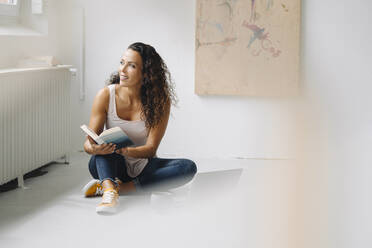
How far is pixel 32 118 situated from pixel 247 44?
1.34 m

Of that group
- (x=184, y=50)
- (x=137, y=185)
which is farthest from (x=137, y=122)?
(x=184, y=50)

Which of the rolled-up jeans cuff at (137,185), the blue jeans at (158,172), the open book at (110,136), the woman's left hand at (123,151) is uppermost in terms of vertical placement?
the open book at (110,136)

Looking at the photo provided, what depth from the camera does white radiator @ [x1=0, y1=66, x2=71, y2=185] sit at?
6.40 feet

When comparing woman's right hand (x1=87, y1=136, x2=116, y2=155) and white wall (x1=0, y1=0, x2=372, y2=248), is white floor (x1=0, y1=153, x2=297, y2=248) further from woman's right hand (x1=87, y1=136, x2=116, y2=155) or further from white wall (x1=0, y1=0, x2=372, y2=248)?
white wall (x1=0, y1=0, x2=372, y2=248)

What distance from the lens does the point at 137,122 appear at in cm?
180

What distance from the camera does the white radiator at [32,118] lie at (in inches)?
76.9

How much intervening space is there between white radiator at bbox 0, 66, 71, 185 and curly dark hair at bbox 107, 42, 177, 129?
1.99 ft

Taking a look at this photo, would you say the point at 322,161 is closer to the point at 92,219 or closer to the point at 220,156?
the point at 92,219

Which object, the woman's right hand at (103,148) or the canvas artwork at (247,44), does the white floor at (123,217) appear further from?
the canvas artwork at (247,44)

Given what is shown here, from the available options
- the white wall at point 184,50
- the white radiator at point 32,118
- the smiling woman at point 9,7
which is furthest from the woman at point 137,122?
the smiling woman at point 9,7

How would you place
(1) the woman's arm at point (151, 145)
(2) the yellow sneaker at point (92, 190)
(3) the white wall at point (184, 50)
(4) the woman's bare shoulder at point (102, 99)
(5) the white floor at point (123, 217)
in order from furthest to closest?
(3) the white wall at point (184, 50), (2) the yellow sneaker at point (92, 190), (4) the woman's bare shoulder at point (102, 99), (1) the woman's arm at point (151, 145), (5) the white floor at point (123, 217)

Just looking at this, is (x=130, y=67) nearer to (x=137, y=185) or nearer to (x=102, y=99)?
(x=102, y=99)

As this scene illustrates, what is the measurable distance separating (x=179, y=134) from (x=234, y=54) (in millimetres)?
618

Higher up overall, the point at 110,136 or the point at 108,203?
the point at 110,136
